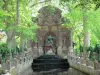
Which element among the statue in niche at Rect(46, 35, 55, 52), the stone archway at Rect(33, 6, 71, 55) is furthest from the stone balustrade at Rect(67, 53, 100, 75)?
the statue in niche at Rect(46, 35, 55, 52)

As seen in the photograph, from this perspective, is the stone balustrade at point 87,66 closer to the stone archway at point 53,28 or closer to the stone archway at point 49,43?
the stone archway at point 53,28

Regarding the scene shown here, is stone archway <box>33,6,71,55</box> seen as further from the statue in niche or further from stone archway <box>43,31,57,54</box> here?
the statue in niche

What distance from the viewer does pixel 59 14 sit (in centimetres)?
4025

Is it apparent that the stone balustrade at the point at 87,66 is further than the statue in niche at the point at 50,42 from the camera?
No

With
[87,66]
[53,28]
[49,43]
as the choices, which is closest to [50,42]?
[49,43]

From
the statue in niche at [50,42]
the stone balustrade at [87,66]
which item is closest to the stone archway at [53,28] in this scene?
the statue in niche at [50,42]

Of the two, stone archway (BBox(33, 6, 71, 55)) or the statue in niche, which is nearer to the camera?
stone archway (BBox(33, 6, 71, 55))

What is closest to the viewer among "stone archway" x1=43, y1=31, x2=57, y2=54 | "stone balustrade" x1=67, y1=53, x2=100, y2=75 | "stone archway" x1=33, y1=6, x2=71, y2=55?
Result: "stone balustrade" x1=67, y1=53, x2=100, y2=75

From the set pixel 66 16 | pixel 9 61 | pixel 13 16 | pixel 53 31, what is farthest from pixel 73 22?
pixel 9 61

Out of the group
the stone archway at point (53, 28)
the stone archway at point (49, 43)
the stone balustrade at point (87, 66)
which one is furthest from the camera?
the stone archway at point (49, 43)

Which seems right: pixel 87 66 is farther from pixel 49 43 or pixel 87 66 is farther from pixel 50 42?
pixel 49 43

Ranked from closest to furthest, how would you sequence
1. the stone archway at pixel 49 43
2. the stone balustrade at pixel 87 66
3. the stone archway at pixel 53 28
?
the stone balustrade at pixel 87 66 < the stone archway at pixel 53 28 < the stone archway at pixel 49 43

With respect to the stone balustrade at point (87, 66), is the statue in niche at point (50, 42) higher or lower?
higher

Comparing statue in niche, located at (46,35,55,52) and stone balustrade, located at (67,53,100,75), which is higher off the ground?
statue in niche, located at (46,35,55,52)
